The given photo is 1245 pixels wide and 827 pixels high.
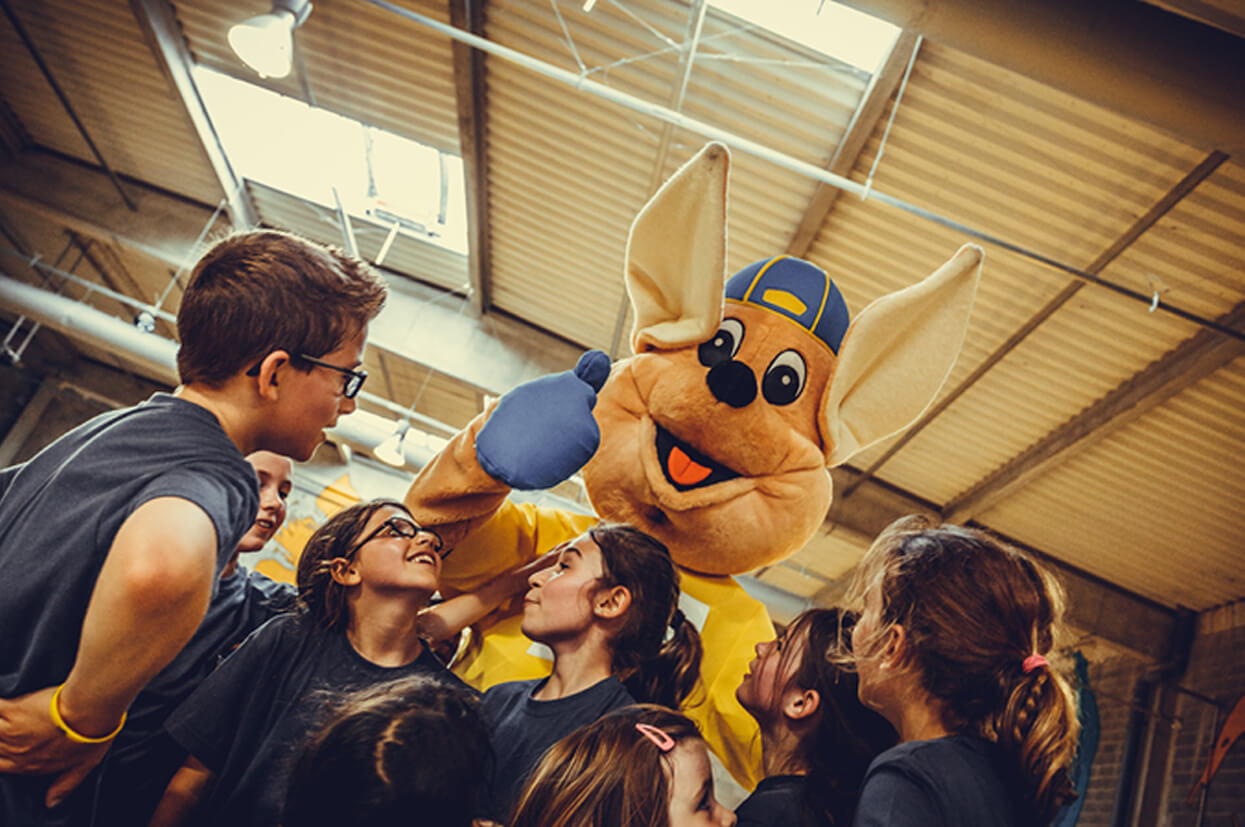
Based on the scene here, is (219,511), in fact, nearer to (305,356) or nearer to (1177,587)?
(305,356)

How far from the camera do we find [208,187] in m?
7.78

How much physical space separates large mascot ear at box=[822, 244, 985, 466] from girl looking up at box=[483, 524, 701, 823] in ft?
1.92

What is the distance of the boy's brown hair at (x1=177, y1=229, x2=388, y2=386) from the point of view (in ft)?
4.35

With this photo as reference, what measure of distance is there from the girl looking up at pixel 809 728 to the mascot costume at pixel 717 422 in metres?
0.15

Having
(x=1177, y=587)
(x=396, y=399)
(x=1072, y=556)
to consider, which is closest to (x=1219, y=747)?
(x=1177, y=587)

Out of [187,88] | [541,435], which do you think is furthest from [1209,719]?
[187,88]

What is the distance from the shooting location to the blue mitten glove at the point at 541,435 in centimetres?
162

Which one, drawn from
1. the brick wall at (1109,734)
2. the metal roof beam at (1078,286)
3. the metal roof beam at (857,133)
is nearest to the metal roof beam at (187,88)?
the metal roof beam at (857,133)

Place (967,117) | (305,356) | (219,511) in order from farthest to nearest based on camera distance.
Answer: (967,117)
(305,356)
(219,511)

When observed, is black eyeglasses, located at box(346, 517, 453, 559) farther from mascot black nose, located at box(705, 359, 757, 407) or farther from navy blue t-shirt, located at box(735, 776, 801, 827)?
navy blue t-shirt, located at box(735, 776, 801, 827)

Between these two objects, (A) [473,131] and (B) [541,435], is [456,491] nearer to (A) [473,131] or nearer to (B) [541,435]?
(B) [541,435]

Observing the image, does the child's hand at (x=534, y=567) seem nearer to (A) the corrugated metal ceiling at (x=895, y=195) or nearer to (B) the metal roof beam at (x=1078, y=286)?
(A) the corrugated metal ceiling at (x=895, y=195)

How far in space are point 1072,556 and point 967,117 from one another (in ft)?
13.5

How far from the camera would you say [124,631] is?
41.3 inches
